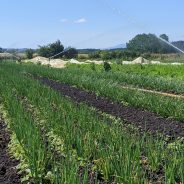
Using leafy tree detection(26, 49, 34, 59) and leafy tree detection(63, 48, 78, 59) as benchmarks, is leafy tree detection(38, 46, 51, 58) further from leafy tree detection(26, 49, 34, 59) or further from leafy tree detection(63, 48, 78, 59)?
leafy tree detection(63, 48, 78, 59)

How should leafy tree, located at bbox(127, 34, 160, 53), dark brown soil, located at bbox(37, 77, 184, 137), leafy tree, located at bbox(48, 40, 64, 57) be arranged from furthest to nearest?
leafy tree, located at bbox(127, 34, 160, 53) → leafy tree, located at bbox(48, 40, 64, 57) → dark brown soil, located at bbox(37, 77, 184, 137)

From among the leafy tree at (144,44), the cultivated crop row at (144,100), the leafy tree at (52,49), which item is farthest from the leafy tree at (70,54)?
the cultivated crop row at (144,100)

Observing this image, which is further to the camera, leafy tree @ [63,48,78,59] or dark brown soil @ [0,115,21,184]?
leafy tree @ [63,48,78,59]

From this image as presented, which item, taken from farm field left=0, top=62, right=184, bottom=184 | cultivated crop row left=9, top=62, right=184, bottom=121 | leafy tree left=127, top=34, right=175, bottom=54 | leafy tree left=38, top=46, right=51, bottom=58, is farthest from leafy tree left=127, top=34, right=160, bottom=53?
farm field left=0, top=62, right=184, bottom=184

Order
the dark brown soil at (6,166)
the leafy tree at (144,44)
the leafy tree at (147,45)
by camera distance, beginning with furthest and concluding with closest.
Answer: the leafy tree at (144,44), the leafy tree at (147,45), the dark brown soil at (6,166)

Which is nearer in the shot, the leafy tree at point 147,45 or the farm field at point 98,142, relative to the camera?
the farm field at point 98,142

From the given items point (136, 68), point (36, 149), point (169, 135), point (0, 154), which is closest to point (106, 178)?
point (36, 149)

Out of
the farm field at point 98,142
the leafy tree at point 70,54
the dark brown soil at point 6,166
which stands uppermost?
the farm field at point 98,142

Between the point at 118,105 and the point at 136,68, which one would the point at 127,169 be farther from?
the point at 136,68

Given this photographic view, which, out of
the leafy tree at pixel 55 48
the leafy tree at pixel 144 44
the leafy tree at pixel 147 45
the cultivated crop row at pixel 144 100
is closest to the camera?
the cultivated crop row at pixel 144 100

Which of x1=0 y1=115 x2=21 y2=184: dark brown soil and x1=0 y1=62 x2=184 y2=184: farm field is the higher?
x1=0 y1=62 x2=184 y2=184: farm field

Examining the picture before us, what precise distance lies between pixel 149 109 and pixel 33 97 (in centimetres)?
243

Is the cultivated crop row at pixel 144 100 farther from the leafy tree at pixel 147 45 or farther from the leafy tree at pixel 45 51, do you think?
the leafy tree at pixel 147 45

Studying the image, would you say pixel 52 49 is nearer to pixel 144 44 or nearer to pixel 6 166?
pixel 144 44
